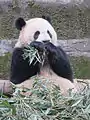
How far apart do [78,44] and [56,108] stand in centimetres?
404

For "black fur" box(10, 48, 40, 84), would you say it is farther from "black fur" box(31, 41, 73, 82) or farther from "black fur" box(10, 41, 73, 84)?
"black fur" box(31, 41, 73, 82)

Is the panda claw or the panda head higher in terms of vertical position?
the panda head

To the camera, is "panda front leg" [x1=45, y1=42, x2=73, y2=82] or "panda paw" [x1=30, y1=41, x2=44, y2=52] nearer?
"panda paw" [x1=30, y1=41, x2=44, y2=52]

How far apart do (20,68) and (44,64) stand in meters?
0.19

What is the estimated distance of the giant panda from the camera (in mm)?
3438

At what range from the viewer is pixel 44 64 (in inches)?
137

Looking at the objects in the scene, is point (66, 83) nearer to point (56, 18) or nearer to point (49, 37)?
point (49, 37)

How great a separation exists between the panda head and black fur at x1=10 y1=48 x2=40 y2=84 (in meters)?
0.13

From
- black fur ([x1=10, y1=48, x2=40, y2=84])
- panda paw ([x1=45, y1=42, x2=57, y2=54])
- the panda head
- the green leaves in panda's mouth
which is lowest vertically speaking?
black fur ([x1=10, y1=48, x2=40, y2=84])

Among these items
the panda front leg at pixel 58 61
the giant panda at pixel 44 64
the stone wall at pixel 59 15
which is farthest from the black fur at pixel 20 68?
the stone wall at pixel 59 15

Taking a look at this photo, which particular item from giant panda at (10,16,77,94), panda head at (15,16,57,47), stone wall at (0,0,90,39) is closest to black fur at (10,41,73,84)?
giant panda at (10,16,77,94)

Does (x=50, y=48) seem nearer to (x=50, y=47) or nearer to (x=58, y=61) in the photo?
(x=50, y=47)

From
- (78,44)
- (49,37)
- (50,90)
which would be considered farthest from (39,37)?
(78,44)

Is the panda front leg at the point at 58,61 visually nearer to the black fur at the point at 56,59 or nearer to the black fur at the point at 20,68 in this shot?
the black fur at the point at 56,59
